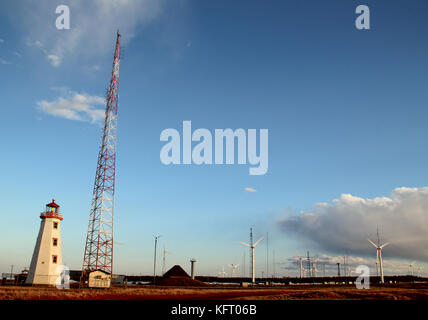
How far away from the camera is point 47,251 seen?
7825cm

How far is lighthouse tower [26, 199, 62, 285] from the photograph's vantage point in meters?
76.2

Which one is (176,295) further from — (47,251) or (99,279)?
(47,251)

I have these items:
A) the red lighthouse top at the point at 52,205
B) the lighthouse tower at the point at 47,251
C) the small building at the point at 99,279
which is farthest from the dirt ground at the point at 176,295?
the red lighthouse top at the point at 52,205

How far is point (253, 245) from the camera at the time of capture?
566 ft

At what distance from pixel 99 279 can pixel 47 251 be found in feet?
44.0

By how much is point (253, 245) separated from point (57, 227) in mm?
109208

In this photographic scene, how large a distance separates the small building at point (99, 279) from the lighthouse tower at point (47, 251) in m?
7.42

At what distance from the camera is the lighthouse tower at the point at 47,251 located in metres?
76.2

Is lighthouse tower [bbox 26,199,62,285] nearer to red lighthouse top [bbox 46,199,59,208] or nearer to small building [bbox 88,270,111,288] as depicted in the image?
red lighthouse top [bbox 46,199,59,208]

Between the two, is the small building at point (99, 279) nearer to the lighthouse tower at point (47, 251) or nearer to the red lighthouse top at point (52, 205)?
the lighthouse tower at point (47, 251)
